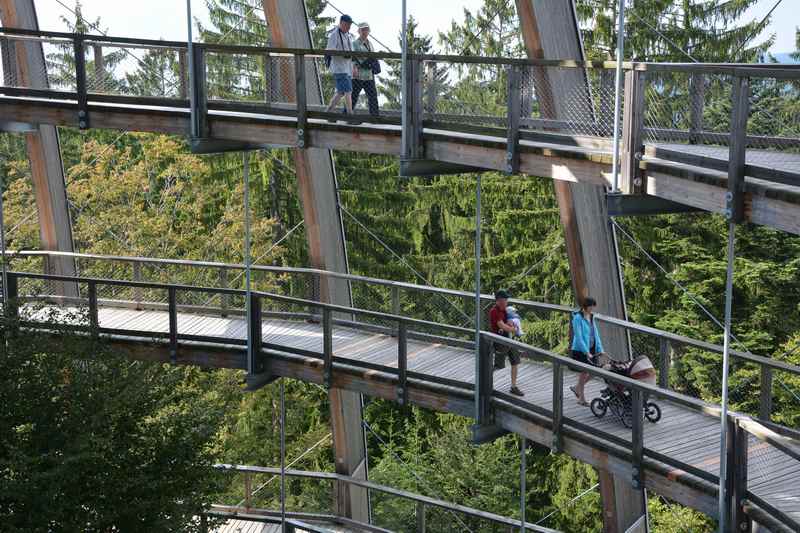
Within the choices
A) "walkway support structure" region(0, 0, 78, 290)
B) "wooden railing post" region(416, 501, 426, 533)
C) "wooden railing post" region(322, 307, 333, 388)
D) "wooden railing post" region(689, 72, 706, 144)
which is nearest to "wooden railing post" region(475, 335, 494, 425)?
"wooden railing post" region(322, 307, 333, 388)

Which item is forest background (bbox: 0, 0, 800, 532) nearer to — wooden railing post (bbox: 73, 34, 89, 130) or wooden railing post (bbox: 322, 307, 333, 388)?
wooden railing post (bbox: 73, 34, 89, 130)

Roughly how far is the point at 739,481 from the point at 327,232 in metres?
8.75

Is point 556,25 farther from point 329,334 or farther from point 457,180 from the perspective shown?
point 457,180

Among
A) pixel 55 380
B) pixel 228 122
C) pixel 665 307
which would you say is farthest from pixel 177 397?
pixel 665 307

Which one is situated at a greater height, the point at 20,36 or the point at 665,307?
the point at 20,36

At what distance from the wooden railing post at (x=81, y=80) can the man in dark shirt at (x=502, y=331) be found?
5849 mm

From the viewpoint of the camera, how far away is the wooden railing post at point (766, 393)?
33.3ft

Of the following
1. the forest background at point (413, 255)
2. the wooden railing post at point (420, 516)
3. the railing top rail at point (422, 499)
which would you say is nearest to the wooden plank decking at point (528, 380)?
the forest background at point (413, 255)

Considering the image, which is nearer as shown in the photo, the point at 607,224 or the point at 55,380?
the point at 55,380

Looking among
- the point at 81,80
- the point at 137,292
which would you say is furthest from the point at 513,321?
the point at 137,292

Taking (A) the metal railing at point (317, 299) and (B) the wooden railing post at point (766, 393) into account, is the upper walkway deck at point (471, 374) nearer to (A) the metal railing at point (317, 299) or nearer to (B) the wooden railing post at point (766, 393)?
(B) the wooden railing post at point (766, 393)

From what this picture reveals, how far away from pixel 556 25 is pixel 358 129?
8.60ft

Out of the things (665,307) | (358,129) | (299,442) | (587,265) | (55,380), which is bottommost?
(299,442)

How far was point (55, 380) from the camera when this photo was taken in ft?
41.7
